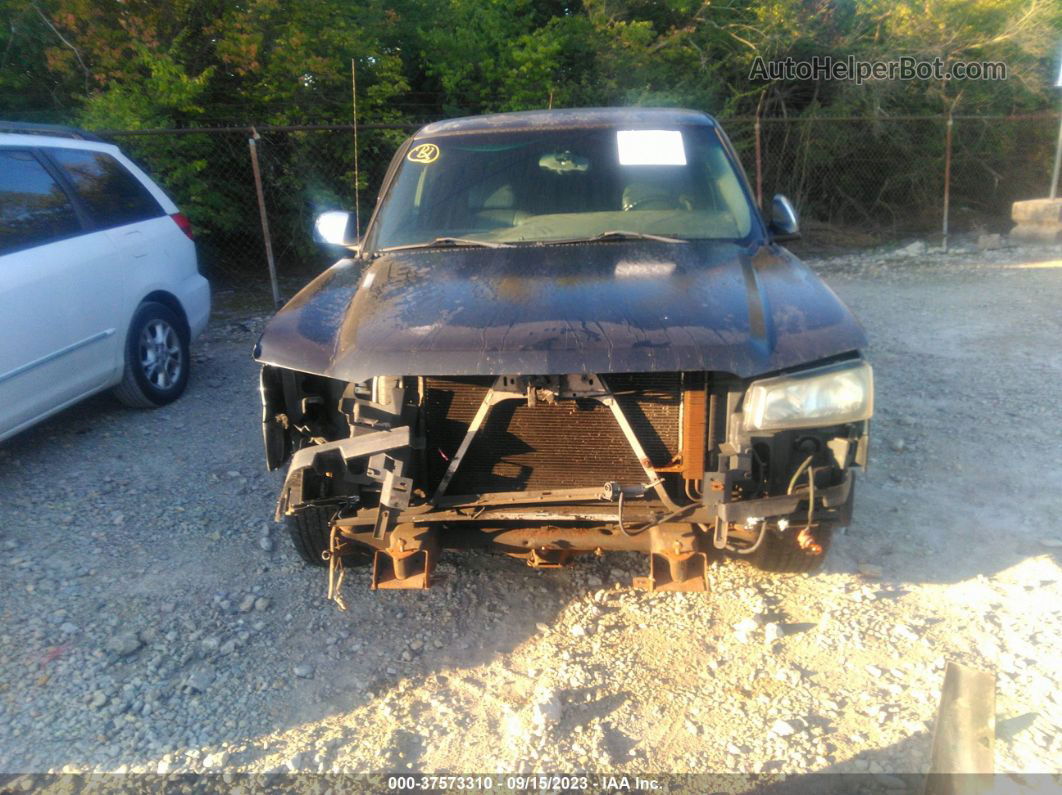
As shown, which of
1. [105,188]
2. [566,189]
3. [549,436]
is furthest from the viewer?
[105,188]

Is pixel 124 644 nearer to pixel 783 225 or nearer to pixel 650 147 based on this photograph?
pixel 650 147

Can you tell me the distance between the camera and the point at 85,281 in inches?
202

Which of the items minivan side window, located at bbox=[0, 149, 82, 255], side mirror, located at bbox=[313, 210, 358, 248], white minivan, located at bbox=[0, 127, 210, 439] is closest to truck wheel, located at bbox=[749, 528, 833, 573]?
side mirror, located at bbox=[313, 210, 358, 248]

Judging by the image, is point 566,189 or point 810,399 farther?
point 566,189

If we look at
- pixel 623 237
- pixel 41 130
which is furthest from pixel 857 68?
pixel 41 130

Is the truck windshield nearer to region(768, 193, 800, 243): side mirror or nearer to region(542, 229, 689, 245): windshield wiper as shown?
region(542, 229, 689, 245): windshield wiper

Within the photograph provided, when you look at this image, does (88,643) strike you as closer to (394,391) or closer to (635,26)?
(394,391)

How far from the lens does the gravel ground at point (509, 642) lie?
2742mm

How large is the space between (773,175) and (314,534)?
1155 cm

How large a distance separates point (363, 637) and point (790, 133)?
11.9m

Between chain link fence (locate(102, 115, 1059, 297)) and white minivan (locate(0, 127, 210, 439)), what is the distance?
291 cm

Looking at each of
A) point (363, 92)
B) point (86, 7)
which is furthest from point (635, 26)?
point (86, 7)

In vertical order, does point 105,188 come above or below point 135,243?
above

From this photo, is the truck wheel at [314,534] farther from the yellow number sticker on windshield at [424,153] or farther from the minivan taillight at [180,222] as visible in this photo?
the minivan taillight at [180,222]
